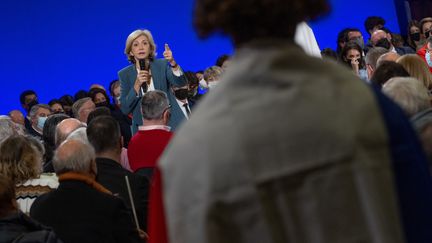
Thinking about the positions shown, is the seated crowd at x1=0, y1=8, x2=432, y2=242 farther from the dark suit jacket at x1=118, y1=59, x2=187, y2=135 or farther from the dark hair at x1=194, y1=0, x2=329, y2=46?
the dark hair at x1=194, y1=0, x2=329, y2=46

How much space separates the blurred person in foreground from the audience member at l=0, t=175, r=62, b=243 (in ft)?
7.00

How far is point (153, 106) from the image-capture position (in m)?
5.86

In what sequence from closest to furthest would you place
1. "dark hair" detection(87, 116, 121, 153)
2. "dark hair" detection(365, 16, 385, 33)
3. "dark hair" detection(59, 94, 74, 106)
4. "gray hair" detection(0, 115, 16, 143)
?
1. "dark hair" detection(87, 116, 121, 153)
2. "gray hair" detection(0, 115, 16, 143)
3. "dark hair" detection(59, 94, 74, 106)
4. "dark hair" detection(365, 16, 385, 33)

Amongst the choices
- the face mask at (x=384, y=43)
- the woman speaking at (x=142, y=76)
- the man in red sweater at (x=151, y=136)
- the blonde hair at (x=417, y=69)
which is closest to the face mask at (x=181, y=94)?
the woman speaking at (x=142, y=76)

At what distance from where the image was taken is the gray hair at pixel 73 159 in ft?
14.2

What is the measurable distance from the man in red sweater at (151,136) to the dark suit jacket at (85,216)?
121 centimetres

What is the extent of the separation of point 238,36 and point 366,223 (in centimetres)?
46

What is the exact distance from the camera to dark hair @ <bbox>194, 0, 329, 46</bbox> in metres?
1.79

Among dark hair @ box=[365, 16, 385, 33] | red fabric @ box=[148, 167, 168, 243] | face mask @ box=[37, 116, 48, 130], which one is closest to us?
red fabric @ box=[148, 167, 168, 243]

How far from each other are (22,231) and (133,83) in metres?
3.55

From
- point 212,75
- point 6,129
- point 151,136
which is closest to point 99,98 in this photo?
point 212,75

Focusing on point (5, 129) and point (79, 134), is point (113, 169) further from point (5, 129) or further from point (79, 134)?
point (5, 129)

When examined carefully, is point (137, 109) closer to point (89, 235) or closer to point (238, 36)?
point (89, 235)

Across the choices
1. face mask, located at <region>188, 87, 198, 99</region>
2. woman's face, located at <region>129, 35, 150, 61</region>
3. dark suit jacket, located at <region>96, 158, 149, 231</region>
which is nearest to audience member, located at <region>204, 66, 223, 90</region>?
face mask, located at <region>188, 87, 198, 99</region>
